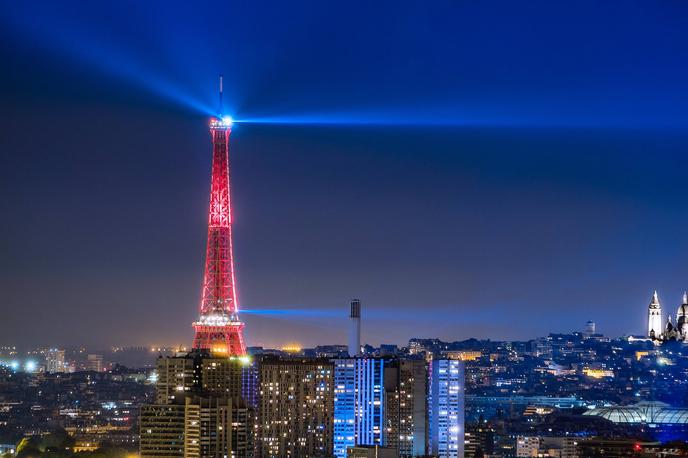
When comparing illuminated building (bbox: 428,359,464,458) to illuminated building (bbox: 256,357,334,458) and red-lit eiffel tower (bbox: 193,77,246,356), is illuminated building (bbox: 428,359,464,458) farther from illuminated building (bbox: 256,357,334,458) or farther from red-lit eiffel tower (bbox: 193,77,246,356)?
red-lit eiffel tower (bbox: 193,77,246,356)

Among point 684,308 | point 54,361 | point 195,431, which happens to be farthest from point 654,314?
point 54,361

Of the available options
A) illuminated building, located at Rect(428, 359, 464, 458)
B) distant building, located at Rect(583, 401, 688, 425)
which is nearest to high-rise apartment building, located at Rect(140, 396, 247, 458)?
illuminated building, located at Rect(428, 359, 464, 458)

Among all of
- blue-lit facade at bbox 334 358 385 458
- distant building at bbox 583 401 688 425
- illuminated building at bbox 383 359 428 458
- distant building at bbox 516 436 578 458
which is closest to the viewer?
blue-lit facade at bbox 334 358 385 458

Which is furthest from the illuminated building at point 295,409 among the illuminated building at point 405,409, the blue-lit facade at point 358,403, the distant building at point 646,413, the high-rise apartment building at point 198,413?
the distant building at point 646,413

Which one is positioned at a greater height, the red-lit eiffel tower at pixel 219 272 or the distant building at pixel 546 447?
the red-lit eiffel tower at pixel 219 272

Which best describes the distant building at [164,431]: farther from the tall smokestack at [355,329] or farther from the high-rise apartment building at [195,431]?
the tall smokestack at [355,329]

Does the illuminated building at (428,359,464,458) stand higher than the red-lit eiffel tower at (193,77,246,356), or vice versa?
the red-lit eiffel tower at (193,77,246,356)

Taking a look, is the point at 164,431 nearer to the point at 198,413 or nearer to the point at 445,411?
the point at 198,413

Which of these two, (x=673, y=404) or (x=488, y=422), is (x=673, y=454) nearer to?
(x=488, y=422)
